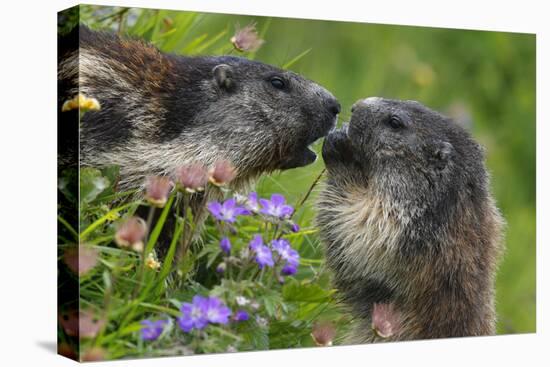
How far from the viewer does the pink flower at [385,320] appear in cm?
654

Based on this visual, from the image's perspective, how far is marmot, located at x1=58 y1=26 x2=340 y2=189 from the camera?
6.27 m

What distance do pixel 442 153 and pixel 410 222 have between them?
507mm

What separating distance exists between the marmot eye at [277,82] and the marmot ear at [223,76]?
29 centimetres

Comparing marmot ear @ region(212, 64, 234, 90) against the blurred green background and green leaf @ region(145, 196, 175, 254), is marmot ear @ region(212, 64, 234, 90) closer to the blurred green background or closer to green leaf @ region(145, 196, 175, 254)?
the blurred green background

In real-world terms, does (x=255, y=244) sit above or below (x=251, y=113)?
below

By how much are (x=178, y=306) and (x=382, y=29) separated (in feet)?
10.2

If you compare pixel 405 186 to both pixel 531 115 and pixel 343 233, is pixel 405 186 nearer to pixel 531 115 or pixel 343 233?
pixel 343 233

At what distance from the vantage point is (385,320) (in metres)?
6.64

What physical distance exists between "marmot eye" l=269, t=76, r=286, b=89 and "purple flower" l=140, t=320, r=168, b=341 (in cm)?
170

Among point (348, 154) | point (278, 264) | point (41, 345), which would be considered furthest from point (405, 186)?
point (41, 345)

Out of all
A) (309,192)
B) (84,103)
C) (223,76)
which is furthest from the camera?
(309,192)

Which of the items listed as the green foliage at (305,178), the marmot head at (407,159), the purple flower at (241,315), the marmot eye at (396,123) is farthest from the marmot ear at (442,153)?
the purple flower at (241,315)

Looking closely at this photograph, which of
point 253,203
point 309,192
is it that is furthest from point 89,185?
point 309,192

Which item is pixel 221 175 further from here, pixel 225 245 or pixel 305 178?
pixel 305 178
